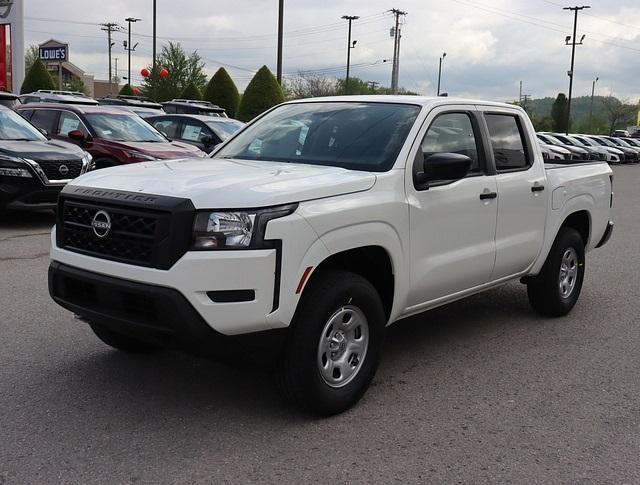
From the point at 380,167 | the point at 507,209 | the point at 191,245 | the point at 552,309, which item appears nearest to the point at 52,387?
the point at 191,245

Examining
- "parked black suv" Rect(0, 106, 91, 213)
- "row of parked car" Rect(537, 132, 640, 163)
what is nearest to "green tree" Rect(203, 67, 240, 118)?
"row of parked car" Rect(537, 132, 640, 163)

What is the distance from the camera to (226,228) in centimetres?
356

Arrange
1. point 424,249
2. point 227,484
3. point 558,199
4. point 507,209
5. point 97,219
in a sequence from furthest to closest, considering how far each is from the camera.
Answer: point 558,199
point 507,209
point 424,249
point 97,219
point 227,484

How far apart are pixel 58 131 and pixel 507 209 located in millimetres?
9673

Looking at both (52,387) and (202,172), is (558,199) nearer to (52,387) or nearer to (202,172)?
(202,172)

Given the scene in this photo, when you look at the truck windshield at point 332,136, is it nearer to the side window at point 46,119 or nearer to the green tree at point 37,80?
the side window at point 46,119

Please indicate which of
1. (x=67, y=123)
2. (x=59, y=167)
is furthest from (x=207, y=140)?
(x=59, y=167)

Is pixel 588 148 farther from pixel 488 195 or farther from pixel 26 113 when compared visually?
pixel 488 195

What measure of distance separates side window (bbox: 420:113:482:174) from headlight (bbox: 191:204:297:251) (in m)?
1.56

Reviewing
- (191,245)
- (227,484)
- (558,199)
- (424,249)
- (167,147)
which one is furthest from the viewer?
(167,147)

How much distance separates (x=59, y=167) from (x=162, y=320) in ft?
24.5

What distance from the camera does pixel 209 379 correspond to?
4582 millimetres

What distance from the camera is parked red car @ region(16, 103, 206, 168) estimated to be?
11.9 metres

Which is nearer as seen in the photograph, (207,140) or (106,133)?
(106,133)
